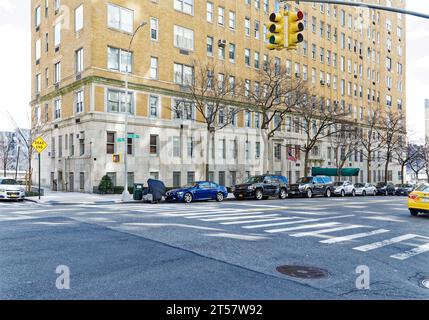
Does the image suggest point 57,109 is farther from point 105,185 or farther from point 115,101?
point 105,185

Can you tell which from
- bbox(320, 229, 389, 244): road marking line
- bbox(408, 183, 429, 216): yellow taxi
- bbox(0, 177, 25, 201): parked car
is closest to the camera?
bbox(320, 229, 389, 244): road marking line

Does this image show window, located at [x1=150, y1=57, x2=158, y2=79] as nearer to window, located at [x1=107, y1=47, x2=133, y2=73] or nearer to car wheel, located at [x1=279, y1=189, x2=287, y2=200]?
window, located at [x1=107, y1=47, x2=133, y2=73]

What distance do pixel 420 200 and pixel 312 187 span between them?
653 inches

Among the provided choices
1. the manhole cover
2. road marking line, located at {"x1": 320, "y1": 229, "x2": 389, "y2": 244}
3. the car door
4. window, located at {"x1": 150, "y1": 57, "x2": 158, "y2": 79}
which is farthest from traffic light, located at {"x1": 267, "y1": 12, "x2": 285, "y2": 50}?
window, located at {"x1": 150, "y1": 57, "x2": 158, "y2": 79}

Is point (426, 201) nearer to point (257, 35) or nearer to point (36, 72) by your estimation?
point (257, 35)

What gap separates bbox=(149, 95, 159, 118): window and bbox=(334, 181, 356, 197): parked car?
1860 centimetres

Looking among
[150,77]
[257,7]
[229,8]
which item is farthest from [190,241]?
[257,7]

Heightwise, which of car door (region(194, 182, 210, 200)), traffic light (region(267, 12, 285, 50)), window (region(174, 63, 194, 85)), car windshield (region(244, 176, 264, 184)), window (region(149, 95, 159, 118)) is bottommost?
car door (region(194, 182, 210, 200))

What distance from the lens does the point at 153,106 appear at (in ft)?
115

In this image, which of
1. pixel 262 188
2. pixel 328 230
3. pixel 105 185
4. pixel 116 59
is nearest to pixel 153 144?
pixel 105 185

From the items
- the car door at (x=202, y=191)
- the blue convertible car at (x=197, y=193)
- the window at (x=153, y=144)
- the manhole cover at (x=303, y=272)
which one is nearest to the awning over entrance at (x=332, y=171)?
the window at (x=153, y=144)

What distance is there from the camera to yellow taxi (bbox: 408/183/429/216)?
1625cm

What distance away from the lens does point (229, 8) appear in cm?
4222

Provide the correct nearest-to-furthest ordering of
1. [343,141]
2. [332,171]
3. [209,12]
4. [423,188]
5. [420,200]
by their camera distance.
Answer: [420,200], [423,188], [209,12], [332,171], [343,141]
